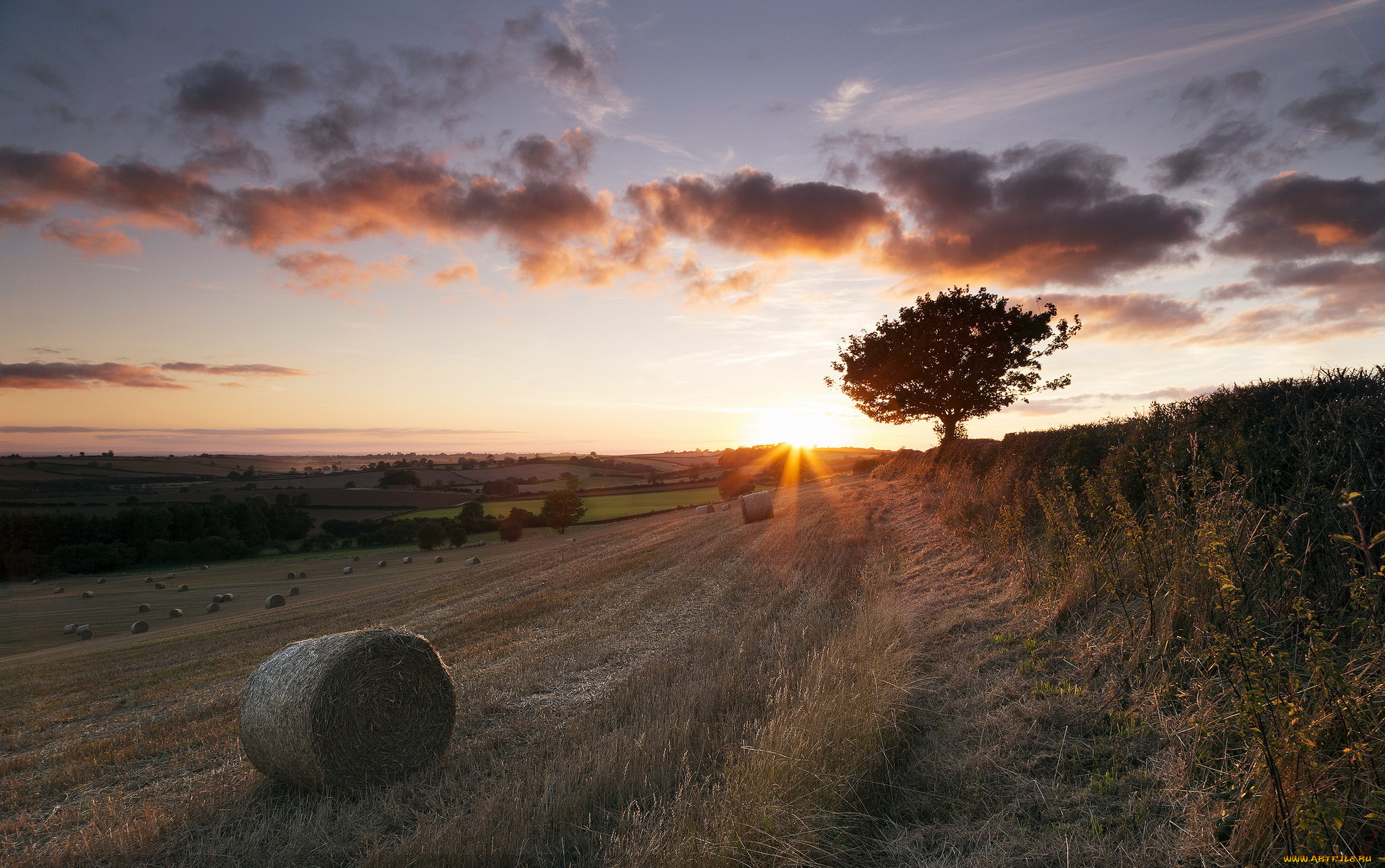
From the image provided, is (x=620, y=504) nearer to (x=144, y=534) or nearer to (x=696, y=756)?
(x=144, y=534)

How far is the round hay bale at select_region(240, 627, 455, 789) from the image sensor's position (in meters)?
7.32

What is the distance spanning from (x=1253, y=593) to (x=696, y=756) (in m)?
4.96

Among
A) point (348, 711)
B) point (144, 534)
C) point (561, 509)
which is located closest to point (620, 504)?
point (561, 509)

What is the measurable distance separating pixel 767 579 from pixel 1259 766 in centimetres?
1198

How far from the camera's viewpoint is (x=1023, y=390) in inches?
1339

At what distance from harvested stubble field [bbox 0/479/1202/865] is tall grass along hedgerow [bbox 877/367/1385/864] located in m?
0.52

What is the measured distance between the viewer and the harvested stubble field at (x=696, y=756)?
4324mm

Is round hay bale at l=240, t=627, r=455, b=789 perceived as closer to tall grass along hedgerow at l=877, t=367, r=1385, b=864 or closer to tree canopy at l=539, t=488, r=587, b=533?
tall grass along hedgerow at l=877, t=367, r=1385, b=864

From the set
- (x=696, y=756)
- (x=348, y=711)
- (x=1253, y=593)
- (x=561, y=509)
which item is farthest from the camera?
(x=561, y=509)

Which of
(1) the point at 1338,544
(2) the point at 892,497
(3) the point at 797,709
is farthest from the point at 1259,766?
(2) the point at 892,497

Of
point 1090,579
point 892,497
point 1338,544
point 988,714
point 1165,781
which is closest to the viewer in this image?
point 1165,781

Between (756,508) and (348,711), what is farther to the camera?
(756,508)

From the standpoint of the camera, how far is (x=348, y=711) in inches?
300

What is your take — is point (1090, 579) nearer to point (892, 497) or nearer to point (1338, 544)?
point (1338, 544)
